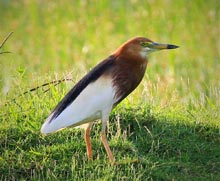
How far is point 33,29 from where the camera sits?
13.8 metres

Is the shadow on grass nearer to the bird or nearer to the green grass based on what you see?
the green grass

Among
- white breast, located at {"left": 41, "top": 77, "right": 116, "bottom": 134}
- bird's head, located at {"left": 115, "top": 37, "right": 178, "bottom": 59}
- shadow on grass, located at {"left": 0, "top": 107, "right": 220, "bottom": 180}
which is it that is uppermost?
bird's head, located at {"left": 115, "top": 37, "right": 178, "bottom": 59}

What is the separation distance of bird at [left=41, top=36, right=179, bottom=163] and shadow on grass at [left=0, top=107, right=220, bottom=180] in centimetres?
29

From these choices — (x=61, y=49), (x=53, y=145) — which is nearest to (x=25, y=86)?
(x=53, y=145)

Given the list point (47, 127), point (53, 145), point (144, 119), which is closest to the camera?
point (47, 127)

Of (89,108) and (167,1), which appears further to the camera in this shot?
(167,1)

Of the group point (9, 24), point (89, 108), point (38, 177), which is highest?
point (9, 24)

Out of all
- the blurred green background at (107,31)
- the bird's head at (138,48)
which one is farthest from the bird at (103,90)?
the blurred green background at (107,31)

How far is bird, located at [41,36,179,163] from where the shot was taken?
7.65 m

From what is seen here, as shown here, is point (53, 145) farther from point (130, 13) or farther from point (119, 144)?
point (130, 13)

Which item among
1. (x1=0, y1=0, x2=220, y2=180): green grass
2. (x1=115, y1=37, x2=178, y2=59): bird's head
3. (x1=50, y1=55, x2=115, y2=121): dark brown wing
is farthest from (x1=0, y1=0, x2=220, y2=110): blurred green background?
(x1=50, y1=55, x2=115, y2=121): dark brown wing

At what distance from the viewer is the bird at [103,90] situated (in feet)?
25.1

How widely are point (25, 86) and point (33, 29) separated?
194 inches

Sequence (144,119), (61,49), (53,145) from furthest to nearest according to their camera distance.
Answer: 1. (61,49)
2. (144,119)
3. (53,145)
